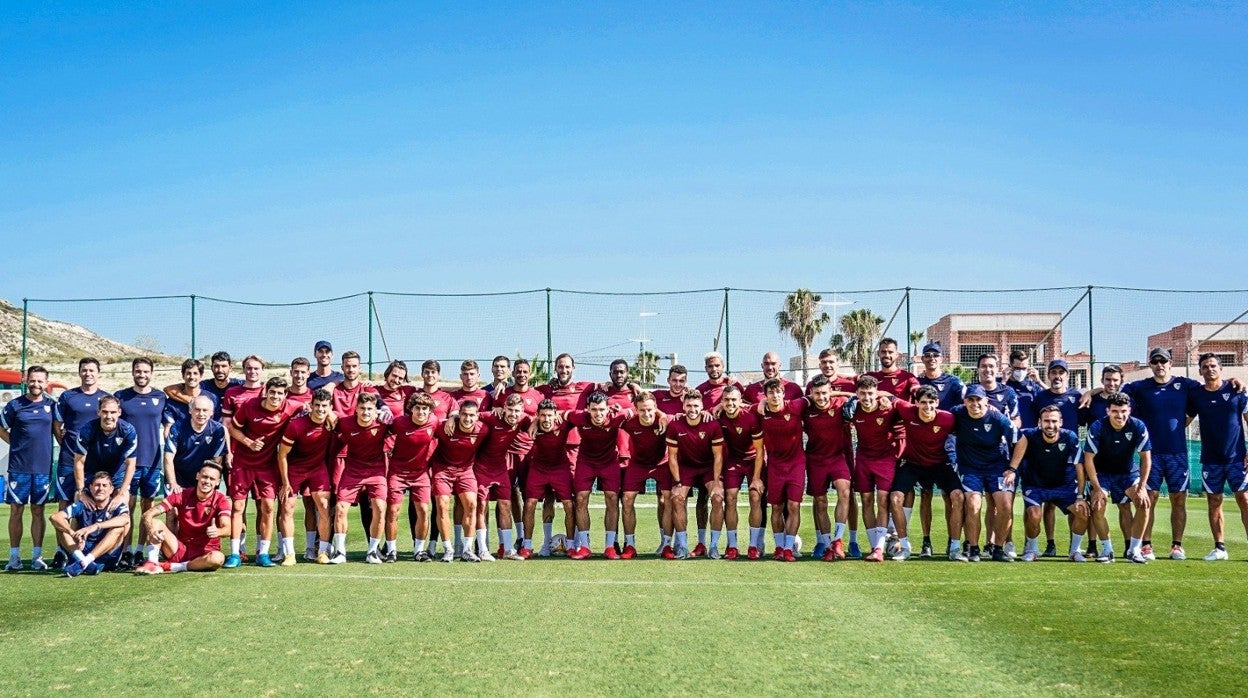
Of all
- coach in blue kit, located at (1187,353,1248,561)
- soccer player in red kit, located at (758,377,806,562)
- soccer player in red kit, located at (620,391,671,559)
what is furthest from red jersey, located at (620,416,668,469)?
coach in blue kit, located at (1187,353,1248,561)

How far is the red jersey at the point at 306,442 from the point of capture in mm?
10719

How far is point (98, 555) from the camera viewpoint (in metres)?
9.70

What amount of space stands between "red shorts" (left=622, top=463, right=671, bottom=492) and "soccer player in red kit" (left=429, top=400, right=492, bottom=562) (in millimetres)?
1585

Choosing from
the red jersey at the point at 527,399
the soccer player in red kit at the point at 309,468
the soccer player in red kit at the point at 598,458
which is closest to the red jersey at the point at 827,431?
the soccer player in red kit at the point at 598,458

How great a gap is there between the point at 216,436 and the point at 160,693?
222 inches

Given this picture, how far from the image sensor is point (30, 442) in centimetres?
1102

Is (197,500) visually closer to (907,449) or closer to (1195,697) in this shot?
(907,449)

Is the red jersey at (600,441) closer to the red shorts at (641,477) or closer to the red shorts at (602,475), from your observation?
the red shorts at (602,475)

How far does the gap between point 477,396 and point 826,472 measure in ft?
12.9

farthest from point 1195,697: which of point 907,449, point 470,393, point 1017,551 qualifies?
point 470,393

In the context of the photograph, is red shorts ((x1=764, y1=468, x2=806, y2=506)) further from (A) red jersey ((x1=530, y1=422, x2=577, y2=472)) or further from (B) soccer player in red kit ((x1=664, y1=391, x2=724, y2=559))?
(A) red jersey ((x1=530, y1=422, x2=577, y2=472))

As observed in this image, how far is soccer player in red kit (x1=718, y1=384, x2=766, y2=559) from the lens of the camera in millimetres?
11102

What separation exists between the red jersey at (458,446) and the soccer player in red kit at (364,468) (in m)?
0.57

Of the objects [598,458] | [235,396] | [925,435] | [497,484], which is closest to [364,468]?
[497,484]
